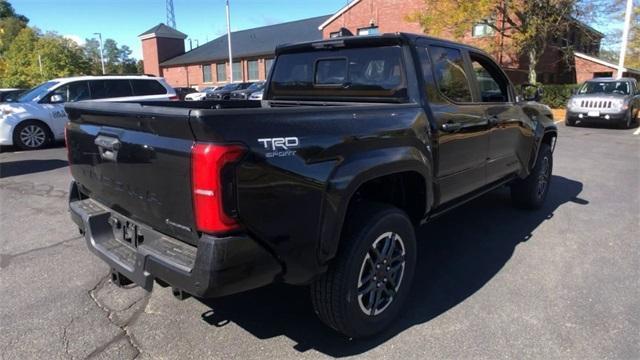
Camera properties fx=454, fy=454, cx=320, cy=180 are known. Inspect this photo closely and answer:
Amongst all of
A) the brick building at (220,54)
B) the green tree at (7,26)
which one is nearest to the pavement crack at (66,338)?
the brick building at (220,54)

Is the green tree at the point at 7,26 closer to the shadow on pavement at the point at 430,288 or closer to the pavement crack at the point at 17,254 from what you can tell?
the pavement crack at the point at 17,254

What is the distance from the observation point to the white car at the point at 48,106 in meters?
10.8

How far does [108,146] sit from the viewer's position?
2578mm

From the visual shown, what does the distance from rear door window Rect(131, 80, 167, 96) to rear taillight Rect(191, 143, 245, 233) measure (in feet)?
35.9

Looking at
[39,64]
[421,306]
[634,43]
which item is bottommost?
[421,306]

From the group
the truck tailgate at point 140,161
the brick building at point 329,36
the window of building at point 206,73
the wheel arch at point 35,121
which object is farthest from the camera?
the window of building at point 206,73

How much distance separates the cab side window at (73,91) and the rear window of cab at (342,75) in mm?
8770

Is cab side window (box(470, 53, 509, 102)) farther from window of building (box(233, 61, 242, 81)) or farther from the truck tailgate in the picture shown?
window of building (box(233, 61, 242, 81))

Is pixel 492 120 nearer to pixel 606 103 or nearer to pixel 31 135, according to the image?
pixel 31 135

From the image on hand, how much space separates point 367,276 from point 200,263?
1.14m

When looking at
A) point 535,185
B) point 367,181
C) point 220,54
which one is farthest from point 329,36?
point 220,54

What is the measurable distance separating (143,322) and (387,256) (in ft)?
5.63

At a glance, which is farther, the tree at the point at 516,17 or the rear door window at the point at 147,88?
the tree at the point at 516,17

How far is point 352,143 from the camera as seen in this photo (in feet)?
8.52
